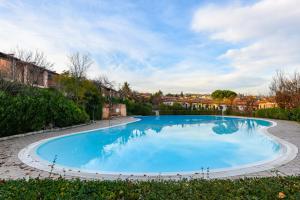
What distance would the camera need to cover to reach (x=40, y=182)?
13.4 ft

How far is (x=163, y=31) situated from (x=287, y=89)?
17.3 meters

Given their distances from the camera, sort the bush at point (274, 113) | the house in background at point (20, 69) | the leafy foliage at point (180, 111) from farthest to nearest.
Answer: the leafy foliage at point (180, 111) → the bush at point (274, 113) → the house in background at point (20, 69)

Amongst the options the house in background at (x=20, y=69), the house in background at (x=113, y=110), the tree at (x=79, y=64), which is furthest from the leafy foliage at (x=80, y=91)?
the house in background at (x=113, y=110)

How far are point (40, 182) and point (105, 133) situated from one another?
42.2 feet

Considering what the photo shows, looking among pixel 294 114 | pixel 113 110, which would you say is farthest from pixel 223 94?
pixel 113 110

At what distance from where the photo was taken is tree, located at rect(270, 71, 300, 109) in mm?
26844

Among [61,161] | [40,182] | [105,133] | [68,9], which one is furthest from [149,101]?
[40,182]

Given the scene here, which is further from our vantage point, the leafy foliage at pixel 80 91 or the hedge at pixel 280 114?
the hedge at pixel 280 114

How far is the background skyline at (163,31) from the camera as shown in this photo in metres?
14.6

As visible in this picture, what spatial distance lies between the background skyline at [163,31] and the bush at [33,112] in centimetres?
483

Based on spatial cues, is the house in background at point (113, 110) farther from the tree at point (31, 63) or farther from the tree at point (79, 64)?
the tree at point (31, 63)

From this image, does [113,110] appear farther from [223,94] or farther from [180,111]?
[223,94]

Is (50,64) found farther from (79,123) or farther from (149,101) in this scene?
(149,101)

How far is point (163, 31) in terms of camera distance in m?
20.2
